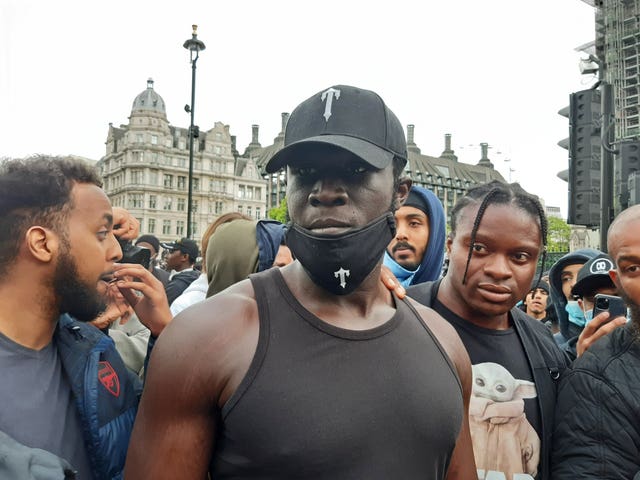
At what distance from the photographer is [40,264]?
1.98 metres

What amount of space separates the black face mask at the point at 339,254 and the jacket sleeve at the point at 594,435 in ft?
3.51

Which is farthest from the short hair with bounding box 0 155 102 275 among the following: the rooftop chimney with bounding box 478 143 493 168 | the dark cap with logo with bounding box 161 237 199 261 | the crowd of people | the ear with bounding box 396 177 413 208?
the rooftop chimney with bounding box 478 143 493 168

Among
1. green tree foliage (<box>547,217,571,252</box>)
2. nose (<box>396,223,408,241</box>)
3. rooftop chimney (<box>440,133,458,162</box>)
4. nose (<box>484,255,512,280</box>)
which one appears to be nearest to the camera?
nose (<box>484,255,512,280</box>)

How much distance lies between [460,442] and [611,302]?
1133 mm

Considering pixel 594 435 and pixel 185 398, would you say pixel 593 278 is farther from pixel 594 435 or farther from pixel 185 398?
pixel 185 398

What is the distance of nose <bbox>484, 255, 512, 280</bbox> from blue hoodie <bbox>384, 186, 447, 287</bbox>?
1.37 m

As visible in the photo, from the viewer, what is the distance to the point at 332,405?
1.67 m

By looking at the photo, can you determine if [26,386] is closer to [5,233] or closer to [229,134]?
[5,233]

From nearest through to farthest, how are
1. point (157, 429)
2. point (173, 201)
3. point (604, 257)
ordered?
1. point (157, 429)
2. point (604, 257)
3. point (173, 201)

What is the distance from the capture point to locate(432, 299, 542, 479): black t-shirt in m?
2.41

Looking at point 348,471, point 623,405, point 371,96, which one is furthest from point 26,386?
point 623,405

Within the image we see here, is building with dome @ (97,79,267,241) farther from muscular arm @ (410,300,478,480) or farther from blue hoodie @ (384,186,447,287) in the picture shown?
muscular arm @ (410,300,478,480)

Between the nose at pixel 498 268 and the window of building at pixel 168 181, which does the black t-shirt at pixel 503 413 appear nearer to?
the nose at pixel 498 268

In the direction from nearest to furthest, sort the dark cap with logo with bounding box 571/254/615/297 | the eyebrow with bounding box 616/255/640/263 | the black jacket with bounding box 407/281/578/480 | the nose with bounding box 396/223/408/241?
the eyebrow with bounding box 616/255/640/263, the black jacket with bounding box 407/281/578/480, the dark cap with logo with bounding box 571/254/615/297, the nose with bounding box 396/223/408/241
